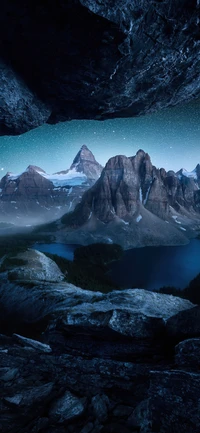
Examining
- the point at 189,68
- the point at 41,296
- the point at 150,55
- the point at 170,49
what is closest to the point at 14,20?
the point at 150,55

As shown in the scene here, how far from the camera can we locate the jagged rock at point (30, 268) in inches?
1209

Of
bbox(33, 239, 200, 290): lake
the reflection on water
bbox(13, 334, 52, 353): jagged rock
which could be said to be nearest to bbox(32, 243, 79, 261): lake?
bbox(33, 239, 200, 290): lake

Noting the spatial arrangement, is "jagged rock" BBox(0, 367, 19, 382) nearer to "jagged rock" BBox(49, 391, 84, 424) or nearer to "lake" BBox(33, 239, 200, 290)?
"jagged rock" BBox(49, 391, 84, 424)

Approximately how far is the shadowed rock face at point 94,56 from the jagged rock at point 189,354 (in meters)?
Answer: 12.3

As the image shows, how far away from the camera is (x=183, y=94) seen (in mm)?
14430

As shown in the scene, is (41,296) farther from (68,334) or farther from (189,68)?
(189,68)

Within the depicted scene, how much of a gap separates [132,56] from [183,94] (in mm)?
6155

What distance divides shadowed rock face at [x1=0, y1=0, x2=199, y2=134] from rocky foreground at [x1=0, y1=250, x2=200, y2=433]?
11.9 m

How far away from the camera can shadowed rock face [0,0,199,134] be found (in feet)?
26.8

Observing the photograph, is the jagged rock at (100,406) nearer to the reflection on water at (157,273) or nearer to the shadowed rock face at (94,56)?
the shadowed rock face at (94,56)

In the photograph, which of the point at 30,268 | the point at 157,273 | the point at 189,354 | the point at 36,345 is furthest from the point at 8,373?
the point at 157,273

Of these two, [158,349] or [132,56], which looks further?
[132,56]

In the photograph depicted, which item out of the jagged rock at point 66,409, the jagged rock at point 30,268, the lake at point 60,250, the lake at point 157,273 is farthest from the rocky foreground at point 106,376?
the lake at point 60,250

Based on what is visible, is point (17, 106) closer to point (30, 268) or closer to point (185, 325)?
point (185, 325)
